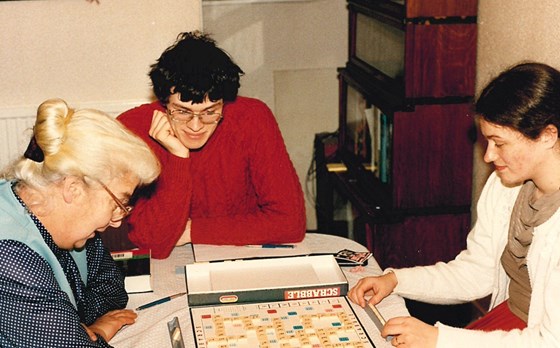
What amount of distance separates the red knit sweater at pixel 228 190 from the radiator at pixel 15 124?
1.08 m

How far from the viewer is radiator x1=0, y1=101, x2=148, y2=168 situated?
335 cm

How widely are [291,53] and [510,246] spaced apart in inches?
→ 93.2

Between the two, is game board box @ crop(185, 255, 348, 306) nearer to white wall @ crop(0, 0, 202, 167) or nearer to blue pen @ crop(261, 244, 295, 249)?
blue pen @ crop(261, 244, 295, 249)

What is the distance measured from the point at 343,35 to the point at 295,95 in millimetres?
407

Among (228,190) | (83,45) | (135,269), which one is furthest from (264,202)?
(83,45)

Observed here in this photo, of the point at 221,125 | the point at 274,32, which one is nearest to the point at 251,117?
the point at 221,125

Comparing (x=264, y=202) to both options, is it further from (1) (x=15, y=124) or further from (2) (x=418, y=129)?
(1) (x=15, y=124)

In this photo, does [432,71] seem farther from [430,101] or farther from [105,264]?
[105,264]

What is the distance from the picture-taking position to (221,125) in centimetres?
237

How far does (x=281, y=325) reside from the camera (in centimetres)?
166

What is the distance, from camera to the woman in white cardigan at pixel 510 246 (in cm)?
168

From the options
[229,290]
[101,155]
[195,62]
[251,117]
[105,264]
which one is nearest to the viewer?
[101,155]

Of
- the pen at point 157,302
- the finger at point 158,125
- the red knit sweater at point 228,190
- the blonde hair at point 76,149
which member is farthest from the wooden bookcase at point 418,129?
the blonde hair at point 76,149

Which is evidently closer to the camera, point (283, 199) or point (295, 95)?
point (283, 199)
